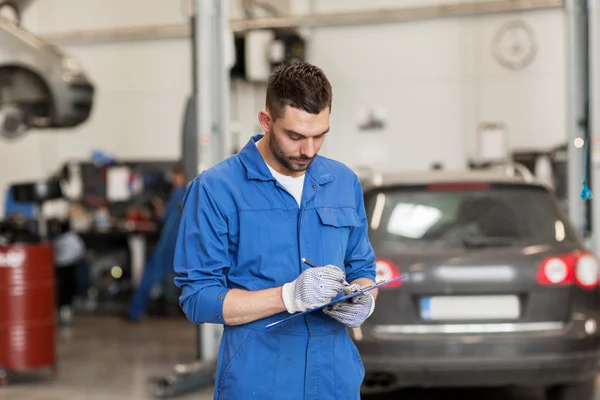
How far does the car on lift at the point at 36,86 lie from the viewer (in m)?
9.13

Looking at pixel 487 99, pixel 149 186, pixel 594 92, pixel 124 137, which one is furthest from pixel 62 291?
pixel 594 92

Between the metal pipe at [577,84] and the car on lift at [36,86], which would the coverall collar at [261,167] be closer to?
the metal pipe at [577,84]

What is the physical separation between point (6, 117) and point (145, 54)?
14.6 feet

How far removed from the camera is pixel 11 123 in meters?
9.20

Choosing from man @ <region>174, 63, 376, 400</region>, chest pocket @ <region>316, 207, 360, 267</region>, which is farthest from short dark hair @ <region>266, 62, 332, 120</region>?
chest pocket @ <region>316, 207, 360, 267</region>

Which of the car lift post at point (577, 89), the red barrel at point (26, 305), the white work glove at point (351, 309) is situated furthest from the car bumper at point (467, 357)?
the red barrel at point (26, 305)

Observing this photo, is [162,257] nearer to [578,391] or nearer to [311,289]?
[578,391]

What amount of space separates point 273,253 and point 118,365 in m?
5.82

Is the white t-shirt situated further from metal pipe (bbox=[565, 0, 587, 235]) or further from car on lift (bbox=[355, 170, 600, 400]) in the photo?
metal pipe (bbox=[565, 0, 587, 235])

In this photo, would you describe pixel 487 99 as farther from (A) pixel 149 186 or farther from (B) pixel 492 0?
(A) pixel 149 186

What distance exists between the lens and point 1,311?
7.29 meters

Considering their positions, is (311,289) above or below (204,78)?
below

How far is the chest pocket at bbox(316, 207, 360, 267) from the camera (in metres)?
2.74

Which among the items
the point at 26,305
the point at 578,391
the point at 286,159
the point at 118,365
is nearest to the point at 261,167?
the point at 286,159
